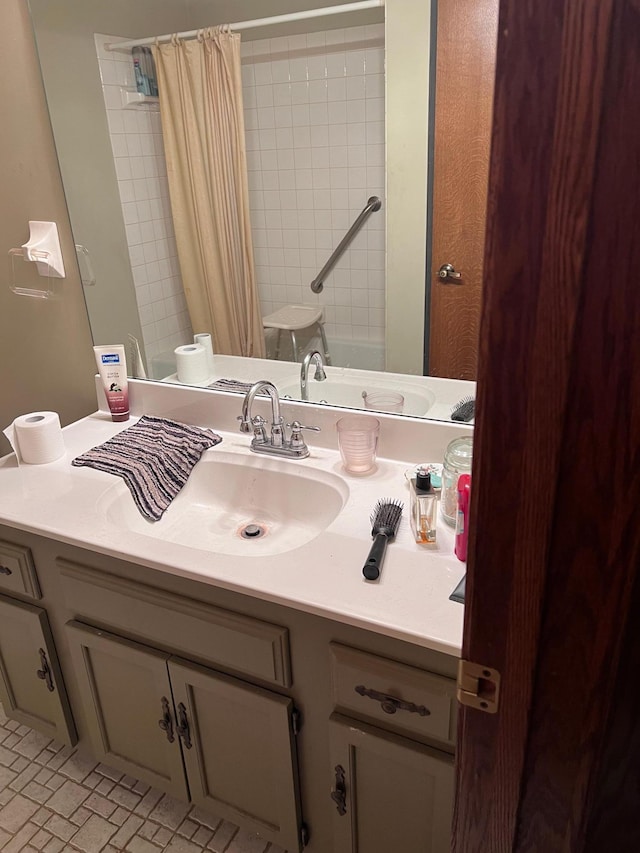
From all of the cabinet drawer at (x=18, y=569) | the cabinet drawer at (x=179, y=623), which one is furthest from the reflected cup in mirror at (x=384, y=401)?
the cabinet drawer at (x=18, y=569)

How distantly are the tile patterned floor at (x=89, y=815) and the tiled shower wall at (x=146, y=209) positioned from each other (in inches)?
44.7

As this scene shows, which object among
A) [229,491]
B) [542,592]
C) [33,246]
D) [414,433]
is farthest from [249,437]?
[542,592]

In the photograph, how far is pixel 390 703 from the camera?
1018 millimetres

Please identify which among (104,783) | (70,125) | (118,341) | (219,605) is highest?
(70,125)

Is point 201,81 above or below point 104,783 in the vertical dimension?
above

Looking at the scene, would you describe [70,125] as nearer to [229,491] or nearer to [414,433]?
[229,491]

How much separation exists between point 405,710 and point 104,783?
41.7 inches

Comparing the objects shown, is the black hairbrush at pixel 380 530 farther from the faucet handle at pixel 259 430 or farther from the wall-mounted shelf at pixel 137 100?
the wall-mounted shelf at pixel 137 100

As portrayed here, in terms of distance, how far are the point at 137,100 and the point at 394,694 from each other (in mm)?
1480

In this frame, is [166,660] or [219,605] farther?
[166,660]

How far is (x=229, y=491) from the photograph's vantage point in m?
1.51

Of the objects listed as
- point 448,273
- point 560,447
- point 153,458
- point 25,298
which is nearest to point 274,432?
point 153,458

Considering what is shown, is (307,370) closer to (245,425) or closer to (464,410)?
(245,425)

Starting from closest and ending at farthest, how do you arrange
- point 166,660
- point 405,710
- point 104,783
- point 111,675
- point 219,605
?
point 405,710 → point 219,605 → point 166,660 → point 111,675 → point 104,783
